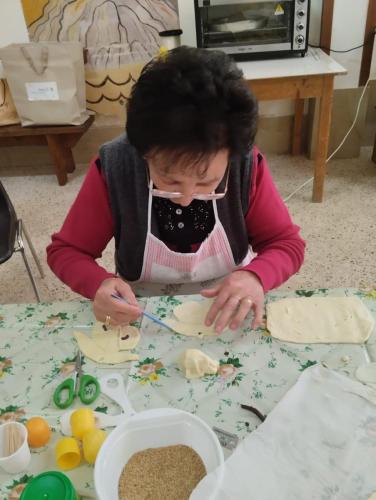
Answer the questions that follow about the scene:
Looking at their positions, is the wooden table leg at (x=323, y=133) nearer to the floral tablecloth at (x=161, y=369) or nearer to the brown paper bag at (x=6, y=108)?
the floral tablecloth at (x=161, y=369)

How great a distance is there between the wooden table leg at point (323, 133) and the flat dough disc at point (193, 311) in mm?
1554

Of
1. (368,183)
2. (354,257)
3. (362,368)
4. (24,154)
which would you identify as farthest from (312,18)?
(362,368)

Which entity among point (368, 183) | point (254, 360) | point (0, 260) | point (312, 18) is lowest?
point (368, 183)

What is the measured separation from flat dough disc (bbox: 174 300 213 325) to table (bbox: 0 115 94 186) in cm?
197

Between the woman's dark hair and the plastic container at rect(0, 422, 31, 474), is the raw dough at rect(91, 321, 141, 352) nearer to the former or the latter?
the plastic container at rect(0, 422, 31, 474)

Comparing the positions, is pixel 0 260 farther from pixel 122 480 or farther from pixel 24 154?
pixel 24 154

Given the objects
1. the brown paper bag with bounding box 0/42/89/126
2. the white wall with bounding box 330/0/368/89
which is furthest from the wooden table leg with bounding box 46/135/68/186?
the white wall with bounding box 330/0/368/89

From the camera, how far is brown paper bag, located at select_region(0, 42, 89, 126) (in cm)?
239

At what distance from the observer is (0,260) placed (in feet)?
4.61

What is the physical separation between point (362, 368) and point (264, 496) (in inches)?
10.7

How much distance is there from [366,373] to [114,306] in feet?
1.46

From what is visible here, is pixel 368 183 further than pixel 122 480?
Yes

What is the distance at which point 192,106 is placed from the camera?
605 millimetres

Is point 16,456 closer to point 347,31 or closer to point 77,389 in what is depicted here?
point 77,389
